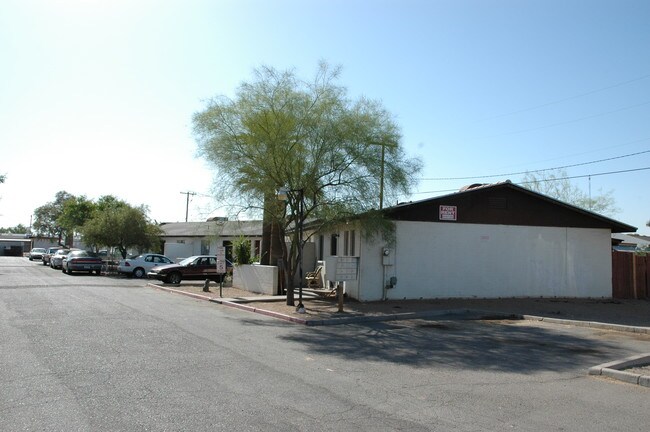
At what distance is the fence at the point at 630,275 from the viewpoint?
22.5m

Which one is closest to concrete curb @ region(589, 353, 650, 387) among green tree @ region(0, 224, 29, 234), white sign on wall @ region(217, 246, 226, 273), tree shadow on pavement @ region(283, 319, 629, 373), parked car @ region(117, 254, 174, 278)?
tree shadow on pavement @ region(283, 319, 629, 373)

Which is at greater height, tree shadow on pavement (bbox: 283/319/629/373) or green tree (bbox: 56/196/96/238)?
green tree (bbox: 56/196/96/238)

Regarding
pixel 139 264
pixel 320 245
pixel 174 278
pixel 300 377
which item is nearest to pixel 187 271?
pixel 174 278

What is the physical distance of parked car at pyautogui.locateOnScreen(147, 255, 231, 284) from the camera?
1057 inches

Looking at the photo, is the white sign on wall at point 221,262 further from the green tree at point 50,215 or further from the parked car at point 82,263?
the green tree at point 50,215

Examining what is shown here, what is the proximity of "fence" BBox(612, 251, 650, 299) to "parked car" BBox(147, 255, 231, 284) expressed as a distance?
1860 centimetres

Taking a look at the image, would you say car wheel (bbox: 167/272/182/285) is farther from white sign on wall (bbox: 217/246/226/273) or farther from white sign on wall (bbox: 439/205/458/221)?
white sign on wall (bbox: 439/205/458/221)

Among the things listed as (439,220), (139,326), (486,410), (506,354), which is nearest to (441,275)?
(439,220)

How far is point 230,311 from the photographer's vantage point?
53.5 feet

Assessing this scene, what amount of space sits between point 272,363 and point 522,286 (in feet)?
49.8

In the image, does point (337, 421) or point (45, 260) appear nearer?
point (337, 421)

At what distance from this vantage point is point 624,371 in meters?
8.38

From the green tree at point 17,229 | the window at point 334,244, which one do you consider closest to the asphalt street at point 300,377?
the window at point 334,244

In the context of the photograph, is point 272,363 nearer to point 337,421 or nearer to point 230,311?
point 337,421
